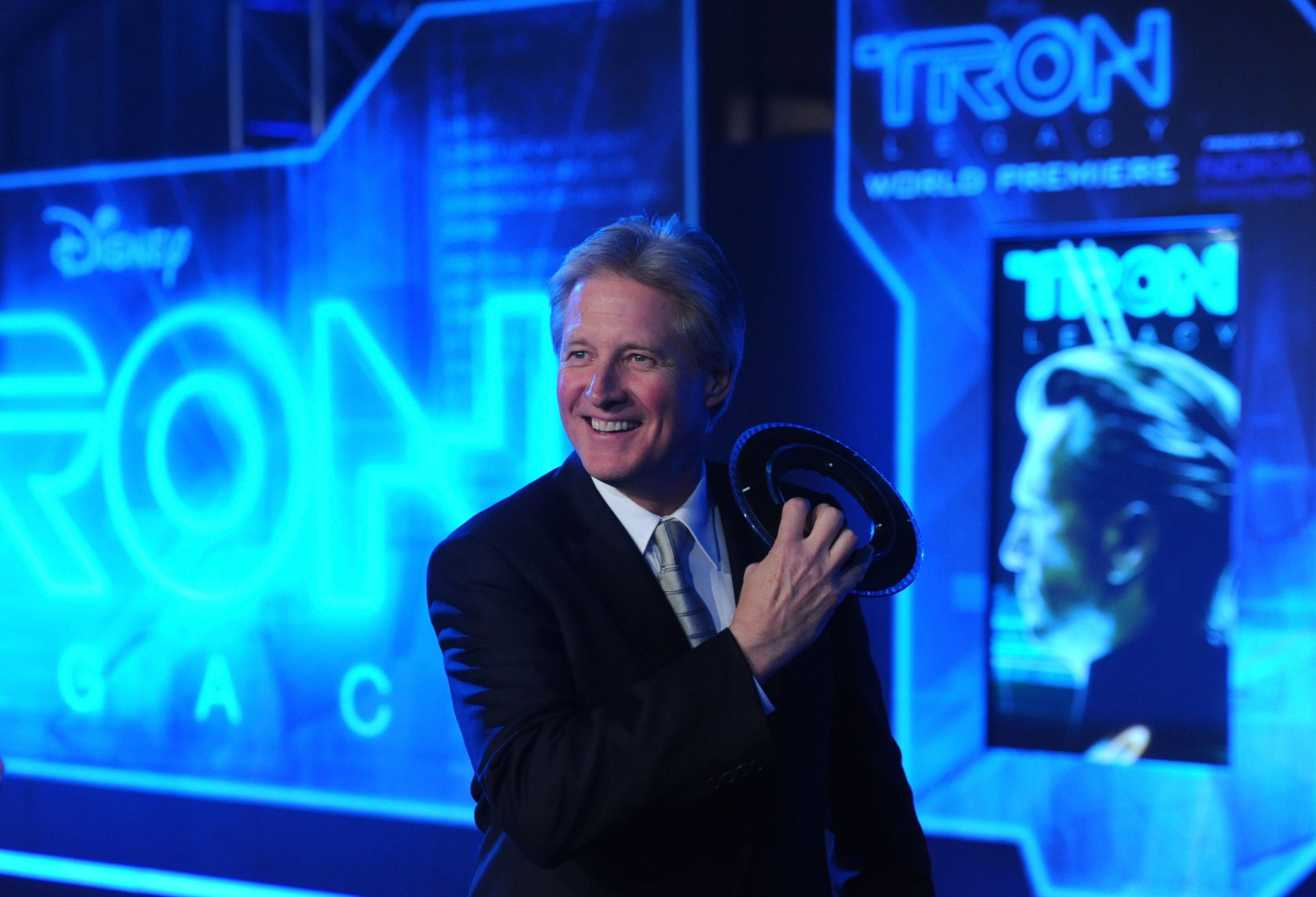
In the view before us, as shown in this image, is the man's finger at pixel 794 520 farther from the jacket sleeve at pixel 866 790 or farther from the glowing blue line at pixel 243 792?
the glowing blue line at pixel 243 792

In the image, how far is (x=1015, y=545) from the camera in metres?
3.12

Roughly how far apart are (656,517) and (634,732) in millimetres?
367

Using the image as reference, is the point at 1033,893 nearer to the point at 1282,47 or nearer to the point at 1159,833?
the point at 1159,833

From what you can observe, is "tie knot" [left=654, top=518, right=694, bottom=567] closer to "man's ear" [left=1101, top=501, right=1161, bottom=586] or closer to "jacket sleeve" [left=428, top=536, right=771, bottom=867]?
"jacket sleeve" [left=428, top=536, right=771, bottom=867]

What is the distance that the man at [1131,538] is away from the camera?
116 inches

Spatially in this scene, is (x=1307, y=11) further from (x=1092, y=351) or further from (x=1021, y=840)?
(x=1021, y=840)

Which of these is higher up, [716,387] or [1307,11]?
[1307,11]

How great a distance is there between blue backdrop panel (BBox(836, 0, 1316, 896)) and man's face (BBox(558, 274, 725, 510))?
1.69 m

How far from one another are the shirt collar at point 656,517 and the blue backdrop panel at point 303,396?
75.1 inches

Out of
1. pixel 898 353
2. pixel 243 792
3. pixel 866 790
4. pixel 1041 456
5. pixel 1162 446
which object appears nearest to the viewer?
pixel 866 790

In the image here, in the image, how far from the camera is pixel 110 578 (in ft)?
13.9

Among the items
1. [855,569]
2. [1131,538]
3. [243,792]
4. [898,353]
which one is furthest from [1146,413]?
[243,792]

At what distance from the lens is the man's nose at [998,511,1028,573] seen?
10.2 feet

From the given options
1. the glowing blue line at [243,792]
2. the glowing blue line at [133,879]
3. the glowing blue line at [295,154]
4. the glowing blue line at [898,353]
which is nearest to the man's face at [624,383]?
the glowing blue line at [898,353]
